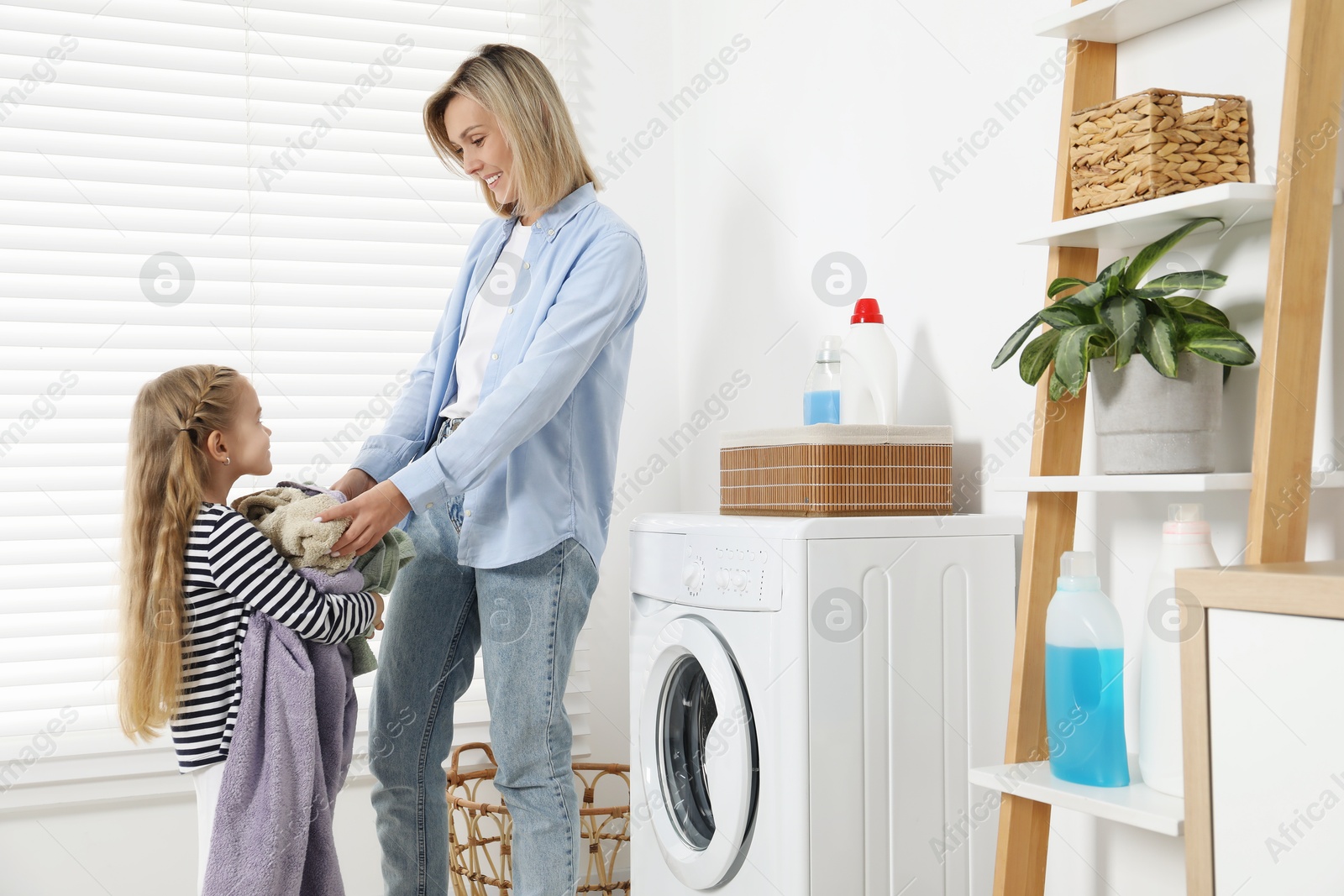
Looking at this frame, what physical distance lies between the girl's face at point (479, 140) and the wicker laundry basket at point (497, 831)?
1151mm

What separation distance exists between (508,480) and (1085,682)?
2.72ft

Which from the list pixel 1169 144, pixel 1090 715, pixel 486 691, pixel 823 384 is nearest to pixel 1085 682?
pixel 1090 715

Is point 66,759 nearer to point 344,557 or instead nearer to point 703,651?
point 344,557

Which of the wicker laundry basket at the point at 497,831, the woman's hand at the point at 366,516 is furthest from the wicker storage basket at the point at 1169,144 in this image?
the wicker laundry basket at the point at 497,831

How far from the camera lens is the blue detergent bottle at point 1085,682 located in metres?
1.20

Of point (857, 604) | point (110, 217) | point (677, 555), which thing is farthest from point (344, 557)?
point (110, 217)

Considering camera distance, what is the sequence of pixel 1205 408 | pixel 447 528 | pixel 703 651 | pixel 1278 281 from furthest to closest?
pixel 447 528
pixel 703 651
pixel 1205 408
pixel 1278 281

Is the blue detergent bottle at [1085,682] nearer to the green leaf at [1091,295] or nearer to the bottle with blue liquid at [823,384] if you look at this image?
the green leaf at [1091,295]

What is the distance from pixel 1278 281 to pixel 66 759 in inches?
87.5

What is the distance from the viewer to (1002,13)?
1.58 meters

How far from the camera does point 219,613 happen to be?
1405 mm

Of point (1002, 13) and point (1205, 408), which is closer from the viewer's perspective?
point (1205, 408)

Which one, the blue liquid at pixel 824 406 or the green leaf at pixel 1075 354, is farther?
the blue liquid at pixel 824 406

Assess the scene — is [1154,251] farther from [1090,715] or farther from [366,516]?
[366,516]
